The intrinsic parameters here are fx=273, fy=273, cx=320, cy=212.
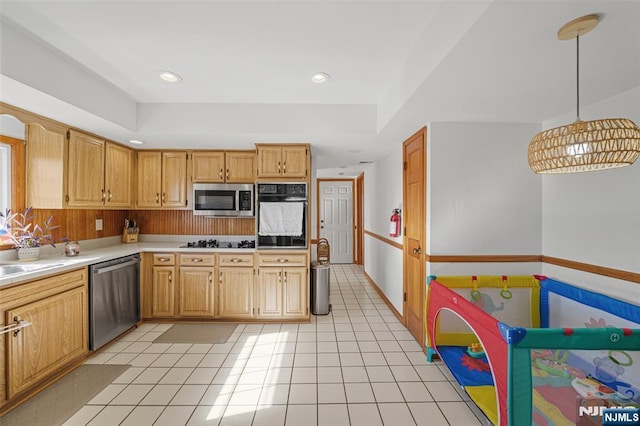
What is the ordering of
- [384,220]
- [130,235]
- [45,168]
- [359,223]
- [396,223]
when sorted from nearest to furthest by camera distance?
[45,168]
[396,223]
[130,235]
[384,220]
[359,223]

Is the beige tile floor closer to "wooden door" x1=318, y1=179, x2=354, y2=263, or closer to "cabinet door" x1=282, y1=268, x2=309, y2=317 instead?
"cabinet door" x1=282, y1=268, x2=309, y2=317

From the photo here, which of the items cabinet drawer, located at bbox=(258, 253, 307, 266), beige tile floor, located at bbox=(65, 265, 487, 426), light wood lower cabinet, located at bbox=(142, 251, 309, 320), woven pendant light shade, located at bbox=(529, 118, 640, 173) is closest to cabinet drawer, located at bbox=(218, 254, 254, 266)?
light wood lower cabinet, located at bbox=(142, 251, 309, 320)

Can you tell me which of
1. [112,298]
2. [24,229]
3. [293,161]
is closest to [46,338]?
[112,298]

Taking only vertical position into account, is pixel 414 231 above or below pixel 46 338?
above

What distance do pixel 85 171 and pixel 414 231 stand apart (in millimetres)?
3621

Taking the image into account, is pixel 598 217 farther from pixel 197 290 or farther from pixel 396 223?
pixel 197 290

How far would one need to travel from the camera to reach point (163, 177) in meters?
3.67

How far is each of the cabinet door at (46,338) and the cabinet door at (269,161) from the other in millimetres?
2109

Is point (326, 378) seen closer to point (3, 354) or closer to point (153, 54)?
point (3, 354)

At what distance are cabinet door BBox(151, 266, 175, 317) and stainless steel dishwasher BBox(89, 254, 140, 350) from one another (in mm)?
187

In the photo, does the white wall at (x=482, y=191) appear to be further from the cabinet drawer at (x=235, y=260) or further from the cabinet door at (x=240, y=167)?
the cabinet door at (x=240, y=167)

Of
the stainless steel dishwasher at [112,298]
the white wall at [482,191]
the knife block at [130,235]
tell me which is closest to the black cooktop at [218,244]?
the stainless steel dishwasher at [112,298]

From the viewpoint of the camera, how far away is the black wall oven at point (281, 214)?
3.42m

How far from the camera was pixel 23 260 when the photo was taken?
2.50 m
